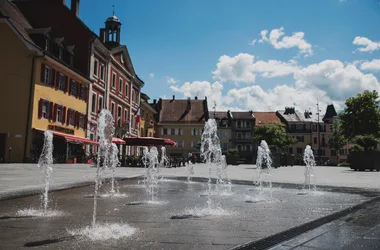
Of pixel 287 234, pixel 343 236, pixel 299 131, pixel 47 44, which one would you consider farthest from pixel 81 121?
pixel 299 131

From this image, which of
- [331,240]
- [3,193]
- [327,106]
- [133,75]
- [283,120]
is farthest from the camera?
[327,106]

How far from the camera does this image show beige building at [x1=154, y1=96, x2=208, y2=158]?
73.7m

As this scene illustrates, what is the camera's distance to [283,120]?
86.4 metres

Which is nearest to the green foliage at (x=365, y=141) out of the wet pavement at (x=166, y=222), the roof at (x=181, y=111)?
the wet pavement at (x=166, y=222)

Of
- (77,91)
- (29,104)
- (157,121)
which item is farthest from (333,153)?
(29,104)

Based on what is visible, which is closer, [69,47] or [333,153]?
[69,47]

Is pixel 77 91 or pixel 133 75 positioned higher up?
pixel 133 75

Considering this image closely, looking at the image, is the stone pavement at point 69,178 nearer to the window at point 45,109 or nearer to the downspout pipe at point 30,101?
the downspout pipe at point 30,101

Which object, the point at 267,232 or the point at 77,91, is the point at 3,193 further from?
the point at 77,91

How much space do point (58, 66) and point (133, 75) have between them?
19479mm

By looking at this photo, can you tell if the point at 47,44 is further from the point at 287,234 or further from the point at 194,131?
the point at 194,131

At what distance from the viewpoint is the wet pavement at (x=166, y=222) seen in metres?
4.11

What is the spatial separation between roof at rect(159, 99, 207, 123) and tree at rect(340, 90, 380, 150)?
3198 cm

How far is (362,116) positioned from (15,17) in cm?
4364
